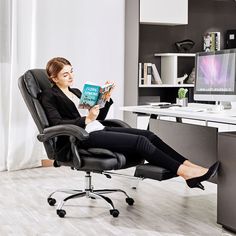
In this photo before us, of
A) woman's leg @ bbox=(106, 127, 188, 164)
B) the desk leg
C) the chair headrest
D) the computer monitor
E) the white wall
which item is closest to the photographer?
the desk leg

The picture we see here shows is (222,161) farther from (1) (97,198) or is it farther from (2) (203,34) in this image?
(2) (203,34)

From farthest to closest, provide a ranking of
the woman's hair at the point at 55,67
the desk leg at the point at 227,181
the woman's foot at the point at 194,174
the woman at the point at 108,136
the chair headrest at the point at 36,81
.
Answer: the woman's hair at the point at 55,67, the chair headrest at the point at 36,81, the woman at the point at 108,136, the woman's foot at the point at 194,174, the desk leg at the point at 227,181

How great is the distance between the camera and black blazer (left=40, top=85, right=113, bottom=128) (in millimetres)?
3574

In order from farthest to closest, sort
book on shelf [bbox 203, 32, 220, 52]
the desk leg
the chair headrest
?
book on shelf [bbox 203, 32, 220, 52] → the chair headrest → the desk leg

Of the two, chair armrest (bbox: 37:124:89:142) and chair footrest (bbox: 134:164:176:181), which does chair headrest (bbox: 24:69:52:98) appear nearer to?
chair armrest (bbox: 37:124:89:142)

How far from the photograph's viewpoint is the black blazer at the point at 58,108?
11.7 ft

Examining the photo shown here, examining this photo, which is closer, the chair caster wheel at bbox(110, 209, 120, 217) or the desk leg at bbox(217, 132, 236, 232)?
the desk leg at bbox(217, 132, 236, 232)

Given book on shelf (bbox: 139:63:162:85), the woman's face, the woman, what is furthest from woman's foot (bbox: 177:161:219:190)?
book on shelf (bbox: 139:63:162:85)

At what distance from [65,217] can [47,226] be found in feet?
0.74

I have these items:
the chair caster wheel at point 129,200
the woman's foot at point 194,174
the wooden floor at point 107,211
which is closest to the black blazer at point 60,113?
the wooden floor at point 107,211

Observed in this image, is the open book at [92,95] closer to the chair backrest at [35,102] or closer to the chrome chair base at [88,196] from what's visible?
the chair backrest at [35,102]

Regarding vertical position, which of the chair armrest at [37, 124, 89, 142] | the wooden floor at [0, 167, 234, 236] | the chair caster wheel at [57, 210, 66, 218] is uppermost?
the chair armrest at [37, 124, 89, 142]

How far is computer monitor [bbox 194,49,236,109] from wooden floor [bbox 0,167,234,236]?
0.78m

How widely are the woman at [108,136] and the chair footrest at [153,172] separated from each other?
51mm
